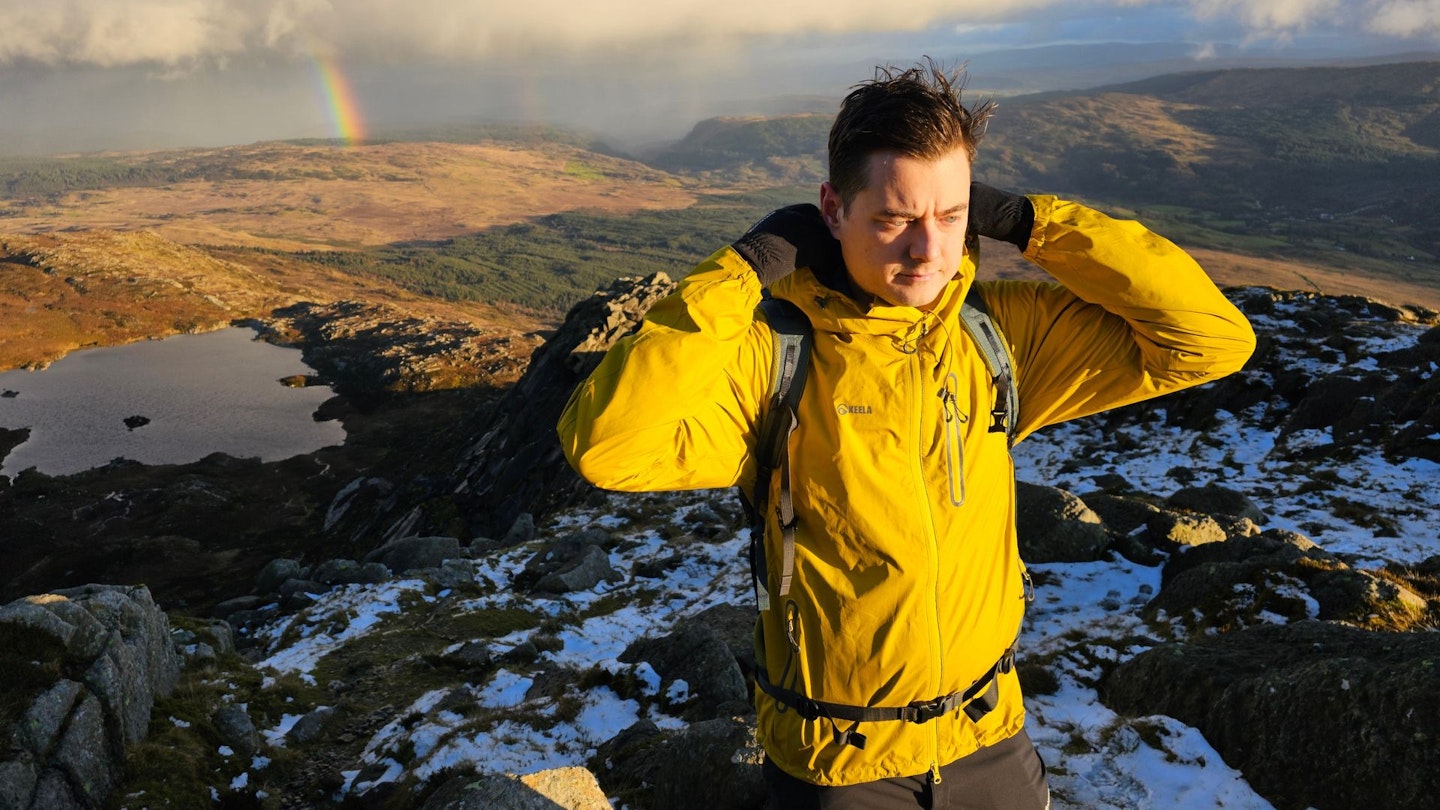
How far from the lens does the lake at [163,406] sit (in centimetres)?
10144

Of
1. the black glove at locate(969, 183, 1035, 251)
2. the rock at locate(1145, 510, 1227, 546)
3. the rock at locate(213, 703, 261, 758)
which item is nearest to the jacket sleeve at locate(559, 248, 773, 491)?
the black glove at locate(969, 183, 1035, 251)

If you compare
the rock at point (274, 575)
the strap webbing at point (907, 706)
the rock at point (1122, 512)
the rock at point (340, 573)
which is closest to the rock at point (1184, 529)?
the rock at point (1122, 512)

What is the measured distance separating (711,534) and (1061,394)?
74.9 ft

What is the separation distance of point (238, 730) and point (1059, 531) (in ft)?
54.0

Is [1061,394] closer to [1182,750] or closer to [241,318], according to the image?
[1182,750]

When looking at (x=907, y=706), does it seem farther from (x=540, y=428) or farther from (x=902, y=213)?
(x=540, y=428)

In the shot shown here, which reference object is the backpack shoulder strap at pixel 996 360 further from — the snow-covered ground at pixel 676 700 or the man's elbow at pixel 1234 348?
the snow-covered ground at pixel 676 700

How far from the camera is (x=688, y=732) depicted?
349 inches

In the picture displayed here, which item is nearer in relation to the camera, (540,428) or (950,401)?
(950,401)

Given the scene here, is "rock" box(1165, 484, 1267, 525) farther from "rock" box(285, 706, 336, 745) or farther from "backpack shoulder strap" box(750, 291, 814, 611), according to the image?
"rock" box(285, 706, 336, 745)

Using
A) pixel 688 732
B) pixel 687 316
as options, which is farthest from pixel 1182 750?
pixel 687 316

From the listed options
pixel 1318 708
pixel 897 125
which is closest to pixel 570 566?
pixel 1318 708

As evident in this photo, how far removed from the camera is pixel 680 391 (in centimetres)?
339

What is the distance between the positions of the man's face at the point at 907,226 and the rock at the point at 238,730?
14458 millimetres
